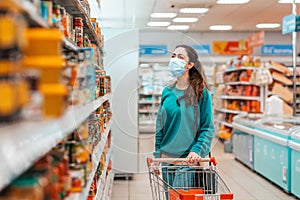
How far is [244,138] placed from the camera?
830cm

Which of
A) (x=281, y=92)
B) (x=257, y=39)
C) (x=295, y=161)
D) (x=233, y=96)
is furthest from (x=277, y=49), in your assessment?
(x=295, y=161)

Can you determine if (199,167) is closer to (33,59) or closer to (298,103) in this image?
(33,59)

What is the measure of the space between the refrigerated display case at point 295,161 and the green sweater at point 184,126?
2.58 metres

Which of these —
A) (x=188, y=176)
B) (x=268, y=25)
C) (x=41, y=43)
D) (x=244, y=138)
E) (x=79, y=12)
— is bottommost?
(x=244, y=138)

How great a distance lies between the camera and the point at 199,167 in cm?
313

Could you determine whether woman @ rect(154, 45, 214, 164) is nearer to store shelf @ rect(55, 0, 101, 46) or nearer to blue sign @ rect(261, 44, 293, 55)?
store shelf @ rect(55, 0, 101, 46)

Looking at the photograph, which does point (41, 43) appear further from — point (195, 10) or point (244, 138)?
point (195, 10)

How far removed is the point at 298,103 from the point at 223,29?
15.8ft

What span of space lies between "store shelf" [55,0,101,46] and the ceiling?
5128 millimetres

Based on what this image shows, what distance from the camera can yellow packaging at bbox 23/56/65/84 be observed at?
103 centimetres

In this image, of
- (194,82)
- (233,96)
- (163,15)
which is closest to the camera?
(194,82)

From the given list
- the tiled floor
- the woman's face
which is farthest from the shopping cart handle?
the tiled floor

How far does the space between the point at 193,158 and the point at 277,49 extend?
42.6 feet

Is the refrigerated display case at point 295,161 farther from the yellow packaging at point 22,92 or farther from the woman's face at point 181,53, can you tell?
the yellow packaging at point 22,92
